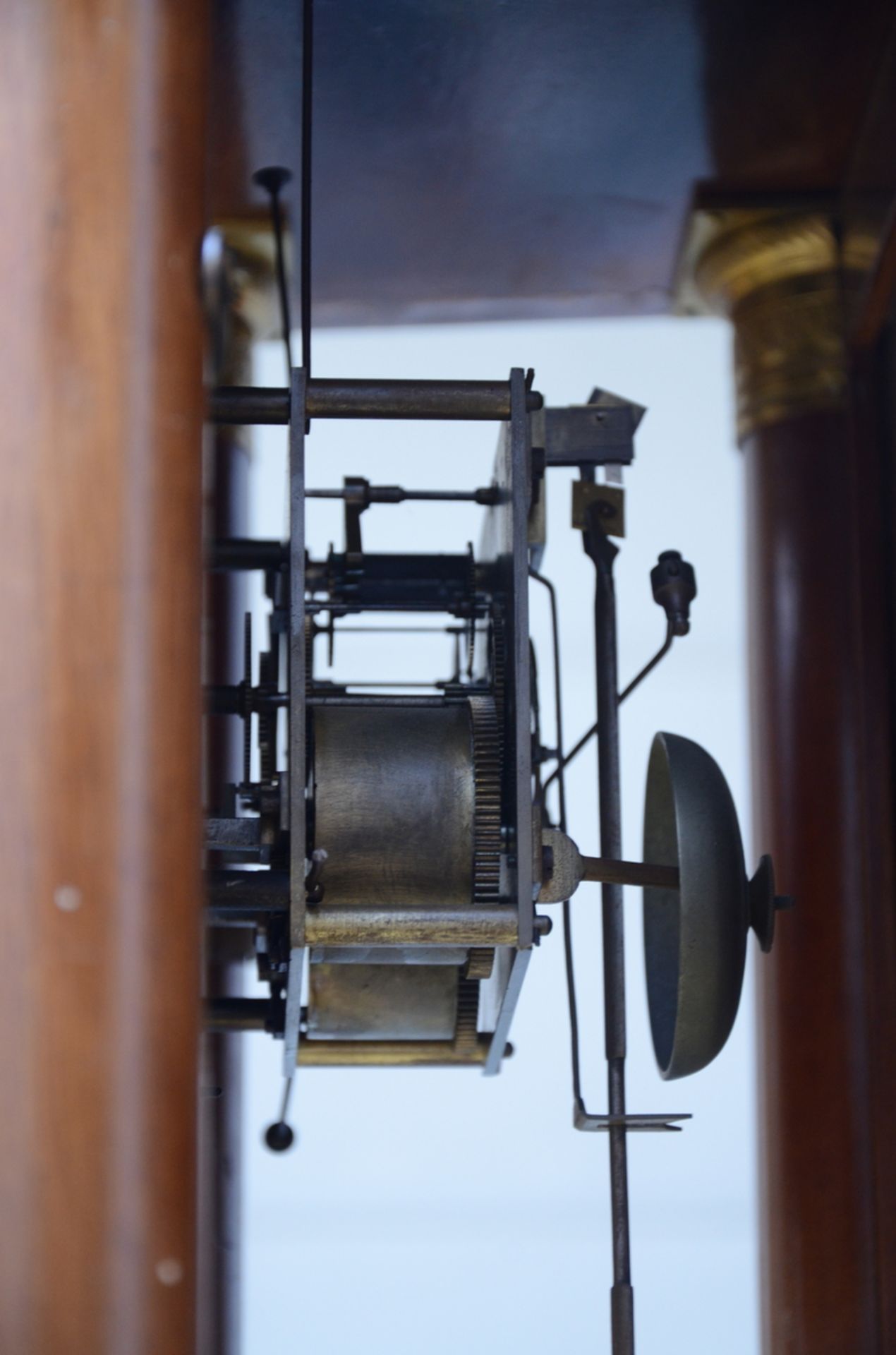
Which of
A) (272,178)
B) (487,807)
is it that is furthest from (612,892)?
(272,178)

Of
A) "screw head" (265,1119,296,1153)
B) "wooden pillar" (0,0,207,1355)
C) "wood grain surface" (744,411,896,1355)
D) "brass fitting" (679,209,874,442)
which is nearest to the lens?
"wooden pillar" (0,0,207,1355)

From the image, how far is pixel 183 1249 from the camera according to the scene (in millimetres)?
1354

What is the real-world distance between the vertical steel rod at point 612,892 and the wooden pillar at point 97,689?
74 cm

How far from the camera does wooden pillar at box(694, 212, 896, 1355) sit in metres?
2.79

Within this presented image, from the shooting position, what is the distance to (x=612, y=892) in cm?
215

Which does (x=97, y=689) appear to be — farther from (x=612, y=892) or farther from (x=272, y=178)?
(x=272, y=178)

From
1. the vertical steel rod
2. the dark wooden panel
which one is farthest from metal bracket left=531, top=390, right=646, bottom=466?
the dark wooden panel

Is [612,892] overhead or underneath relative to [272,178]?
underneath

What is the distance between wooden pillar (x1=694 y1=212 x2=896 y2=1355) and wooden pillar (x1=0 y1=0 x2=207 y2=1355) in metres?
1.67

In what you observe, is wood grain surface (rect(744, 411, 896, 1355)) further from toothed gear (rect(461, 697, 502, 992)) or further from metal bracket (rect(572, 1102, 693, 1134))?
toothed gear (rect(461, 697, 502, 992))

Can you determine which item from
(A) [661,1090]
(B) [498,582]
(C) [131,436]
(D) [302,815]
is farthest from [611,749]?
(A) [661,1090]

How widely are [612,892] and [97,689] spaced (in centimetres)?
98

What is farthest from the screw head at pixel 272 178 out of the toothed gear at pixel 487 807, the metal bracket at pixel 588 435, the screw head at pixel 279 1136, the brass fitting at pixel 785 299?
the screw head at pixel 279 1136

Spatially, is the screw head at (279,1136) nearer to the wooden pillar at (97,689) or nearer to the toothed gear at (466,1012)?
the toothed gear at (466,1012)
